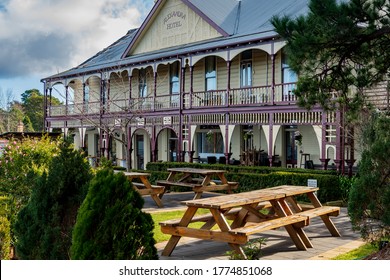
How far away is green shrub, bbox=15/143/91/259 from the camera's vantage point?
7.46 metres

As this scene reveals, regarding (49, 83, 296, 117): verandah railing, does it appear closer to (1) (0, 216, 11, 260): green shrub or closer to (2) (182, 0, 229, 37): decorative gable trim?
(2) (182, 0, 229, 37): decorative gable trim

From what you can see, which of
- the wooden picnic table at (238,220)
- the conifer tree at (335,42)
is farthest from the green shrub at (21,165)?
the conifer tree at (335,42)

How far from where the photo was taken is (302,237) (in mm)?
10016

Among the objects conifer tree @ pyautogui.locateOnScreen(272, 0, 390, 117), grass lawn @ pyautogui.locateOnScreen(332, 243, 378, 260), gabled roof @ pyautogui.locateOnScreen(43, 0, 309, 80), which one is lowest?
grass lawn @ pyautogui.locateOnScreen(332, 243, 378, 260)

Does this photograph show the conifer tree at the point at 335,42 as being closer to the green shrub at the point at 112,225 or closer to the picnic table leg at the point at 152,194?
the green shrub at the point at 112,225

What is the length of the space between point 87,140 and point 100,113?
6891 millimetres

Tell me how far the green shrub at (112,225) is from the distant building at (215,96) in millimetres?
13742

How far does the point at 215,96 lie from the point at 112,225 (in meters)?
19.6

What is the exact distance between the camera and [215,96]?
25.3 m

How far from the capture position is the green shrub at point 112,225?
5930 millimetres

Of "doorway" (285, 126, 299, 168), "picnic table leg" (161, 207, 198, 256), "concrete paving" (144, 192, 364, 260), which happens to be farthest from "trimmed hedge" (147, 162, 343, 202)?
"picnic table leg" (161, 207, 198, 256)

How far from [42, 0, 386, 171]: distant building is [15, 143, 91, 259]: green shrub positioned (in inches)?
500

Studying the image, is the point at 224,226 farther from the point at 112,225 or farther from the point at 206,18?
the point at 206,18

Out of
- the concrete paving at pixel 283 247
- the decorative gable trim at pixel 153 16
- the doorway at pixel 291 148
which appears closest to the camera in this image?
the concrete paving at pixel 283 247
